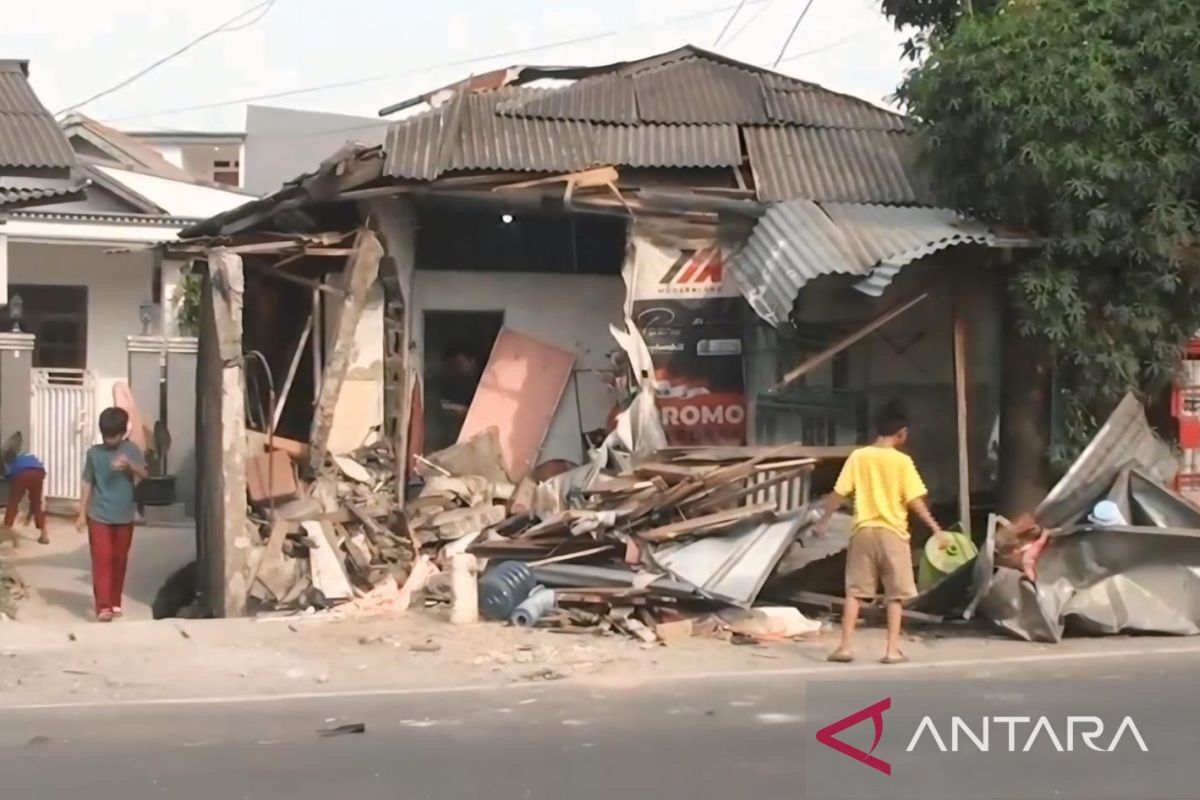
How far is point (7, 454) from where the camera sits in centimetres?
1549

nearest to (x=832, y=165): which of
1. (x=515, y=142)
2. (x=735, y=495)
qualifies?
(x=515, y=142)

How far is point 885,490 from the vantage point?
336 inches

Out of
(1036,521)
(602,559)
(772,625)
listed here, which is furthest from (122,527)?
(1036,521)

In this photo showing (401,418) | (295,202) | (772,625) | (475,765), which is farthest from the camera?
(401,418)

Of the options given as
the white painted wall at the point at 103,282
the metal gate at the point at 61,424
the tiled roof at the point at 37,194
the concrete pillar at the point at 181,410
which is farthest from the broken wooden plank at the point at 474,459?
the white painted wall at the point at 103,282

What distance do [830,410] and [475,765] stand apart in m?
6.17

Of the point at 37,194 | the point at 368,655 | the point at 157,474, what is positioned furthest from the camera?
the point at 157,474

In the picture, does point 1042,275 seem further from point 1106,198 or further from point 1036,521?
point 1036,521

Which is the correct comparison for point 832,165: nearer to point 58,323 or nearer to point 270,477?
point 270,477

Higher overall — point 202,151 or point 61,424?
point 202,151

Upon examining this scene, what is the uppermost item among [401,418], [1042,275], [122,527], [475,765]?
[1042,275]

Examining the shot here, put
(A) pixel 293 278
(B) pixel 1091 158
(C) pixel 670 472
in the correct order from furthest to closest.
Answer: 1. (A) pixel 293 278
2. (C) pixel 670 472
3. (B) pixel 1091 158

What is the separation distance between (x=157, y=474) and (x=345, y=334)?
614 centimetres

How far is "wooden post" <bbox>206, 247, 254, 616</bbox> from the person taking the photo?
998 cm
